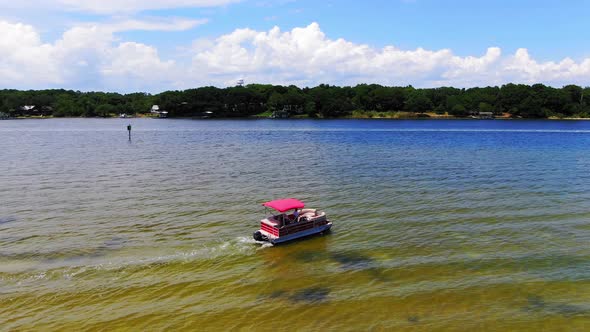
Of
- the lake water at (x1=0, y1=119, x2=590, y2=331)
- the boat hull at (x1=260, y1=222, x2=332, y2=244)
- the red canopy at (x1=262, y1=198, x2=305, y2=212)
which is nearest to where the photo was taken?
the lake water at (x1=0, y1=119, x2=590, y2=331)

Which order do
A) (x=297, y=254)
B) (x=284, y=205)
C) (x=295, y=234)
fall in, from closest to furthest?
(x=297, y=254), (x=295, y=234), (x=284, y=205)

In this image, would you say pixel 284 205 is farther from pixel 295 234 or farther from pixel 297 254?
pixel 297 254

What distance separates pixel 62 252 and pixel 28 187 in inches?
906

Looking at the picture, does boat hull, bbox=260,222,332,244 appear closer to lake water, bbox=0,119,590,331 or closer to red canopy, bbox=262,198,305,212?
lake water, bbox=0,119,590,331

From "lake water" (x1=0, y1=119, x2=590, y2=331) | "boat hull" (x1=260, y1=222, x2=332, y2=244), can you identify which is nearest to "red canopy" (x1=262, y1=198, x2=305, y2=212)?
"boat hull" (x1=260, y1=222, x2=332, y2=244)

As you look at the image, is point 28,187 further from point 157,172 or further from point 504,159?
point 504,159

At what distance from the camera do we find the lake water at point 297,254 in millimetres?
19073

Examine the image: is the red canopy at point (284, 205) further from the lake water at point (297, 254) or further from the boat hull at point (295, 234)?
the lake water at point (297, 254)

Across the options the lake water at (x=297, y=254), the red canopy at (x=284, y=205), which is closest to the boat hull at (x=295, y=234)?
the lake water at (x=297, y=254)

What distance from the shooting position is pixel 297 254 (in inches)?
1059

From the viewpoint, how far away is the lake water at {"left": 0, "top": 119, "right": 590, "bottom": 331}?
19.1 m

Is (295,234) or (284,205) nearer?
(295,234)

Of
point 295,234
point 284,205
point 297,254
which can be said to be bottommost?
point 297,254

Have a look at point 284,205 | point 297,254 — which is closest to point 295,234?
point 284,205
